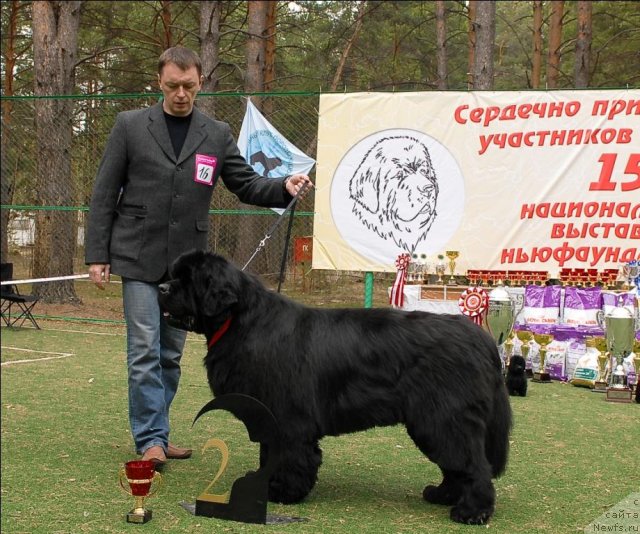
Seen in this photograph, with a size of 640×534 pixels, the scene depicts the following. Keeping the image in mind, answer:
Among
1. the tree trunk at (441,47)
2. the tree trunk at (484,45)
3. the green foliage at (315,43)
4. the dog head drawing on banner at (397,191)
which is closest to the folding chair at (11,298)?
the dog head drawing on banner at (397,191)

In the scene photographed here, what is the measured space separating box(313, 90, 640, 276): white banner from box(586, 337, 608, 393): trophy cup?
126 cm

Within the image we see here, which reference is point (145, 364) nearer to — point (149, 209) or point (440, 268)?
point (149, 209)

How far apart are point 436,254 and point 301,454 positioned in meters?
5.70

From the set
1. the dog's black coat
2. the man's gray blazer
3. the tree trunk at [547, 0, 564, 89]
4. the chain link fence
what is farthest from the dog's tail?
the tree trunk at [547, 0, 564, 89]

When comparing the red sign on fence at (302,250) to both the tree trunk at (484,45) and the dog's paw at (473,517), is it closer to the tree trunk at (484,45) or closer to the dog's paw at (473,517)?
the tree trunk at (484,45)

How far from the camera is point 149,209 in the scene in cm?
435

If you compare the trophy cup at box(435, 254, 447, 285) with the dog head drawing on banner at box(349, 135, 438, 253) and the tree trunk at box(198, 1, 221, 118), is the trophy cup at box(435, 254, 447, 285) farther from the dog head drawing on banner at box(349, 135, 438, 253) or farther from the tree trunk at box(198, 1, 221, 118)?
the tree trunk at box(198, 1, 221, 118)

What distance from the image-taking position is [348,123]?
9.44 metres

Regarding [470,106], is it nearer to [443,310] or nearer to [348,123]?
[348,123]

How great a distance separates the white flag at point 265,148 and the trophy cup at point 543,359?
147 inches

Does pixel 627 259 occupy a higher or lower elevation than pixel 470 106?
lower

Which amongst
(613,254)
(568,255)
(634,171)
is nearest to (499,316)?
(568,255)

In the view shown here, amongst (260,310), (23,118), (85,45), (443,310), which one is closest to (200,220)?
(260,310)

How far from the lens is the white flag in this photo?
10000mm
